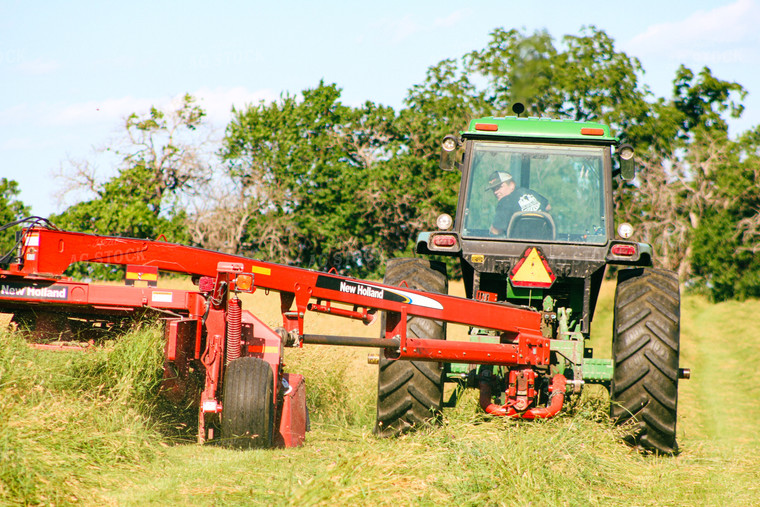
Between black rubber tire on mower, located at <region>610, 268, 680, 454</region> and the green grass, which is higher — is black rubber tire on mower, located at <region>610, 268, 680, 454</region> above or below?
above

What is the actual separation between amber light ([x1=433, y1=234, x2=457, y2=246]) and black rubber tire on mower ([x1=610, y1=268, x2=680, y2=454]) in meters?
1.45

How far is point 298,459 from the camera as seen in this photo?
559cm

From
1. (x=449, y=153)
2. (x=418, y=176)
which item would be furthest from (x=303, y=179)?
(x=449, y=153)

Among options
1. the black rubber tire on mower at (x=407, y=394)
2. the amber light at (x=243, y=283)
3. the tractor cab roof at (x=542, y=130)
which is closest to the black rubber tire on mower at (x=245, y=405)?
the amber light at (x=243, y=283)

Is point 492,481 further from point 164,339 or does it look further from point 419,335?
point 164,339

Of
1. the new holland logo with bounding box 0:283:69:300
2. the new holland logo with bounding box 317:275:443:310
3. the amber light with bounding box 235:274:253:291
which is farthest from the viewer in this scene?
the new holland logo with bounding box 0:283:69:300

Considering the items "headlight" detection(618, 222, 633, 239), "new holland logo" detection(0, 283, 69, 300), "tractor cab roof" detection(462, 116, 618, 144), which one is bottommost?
"new holland logo" detection(0, 283, 69, 300)

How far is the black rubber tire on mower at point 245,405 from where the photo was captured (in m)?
5.82

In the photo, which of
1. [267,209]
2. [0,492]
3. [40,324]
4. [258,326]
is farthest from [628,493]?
[267,209]

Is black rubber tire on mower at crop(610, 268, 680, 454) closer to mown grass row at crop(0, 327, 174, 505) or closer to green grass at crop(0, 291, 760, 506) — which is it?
green grass at crop(0, 291, 760, 506)

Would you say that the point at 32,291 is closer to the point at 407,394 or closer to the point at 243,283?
the point at 243,283

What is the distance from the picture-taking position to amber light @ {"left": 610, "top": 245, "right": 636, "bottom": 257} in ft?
21.8

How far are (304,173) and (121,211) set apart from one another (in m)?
7.72

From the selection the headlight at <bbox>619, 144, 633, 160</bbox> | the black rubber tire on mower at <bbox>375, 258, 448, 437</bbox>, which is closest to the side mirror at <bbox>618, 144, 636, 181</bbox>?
the headlight at <bbox>619, 144, 633, 160</bbox>
